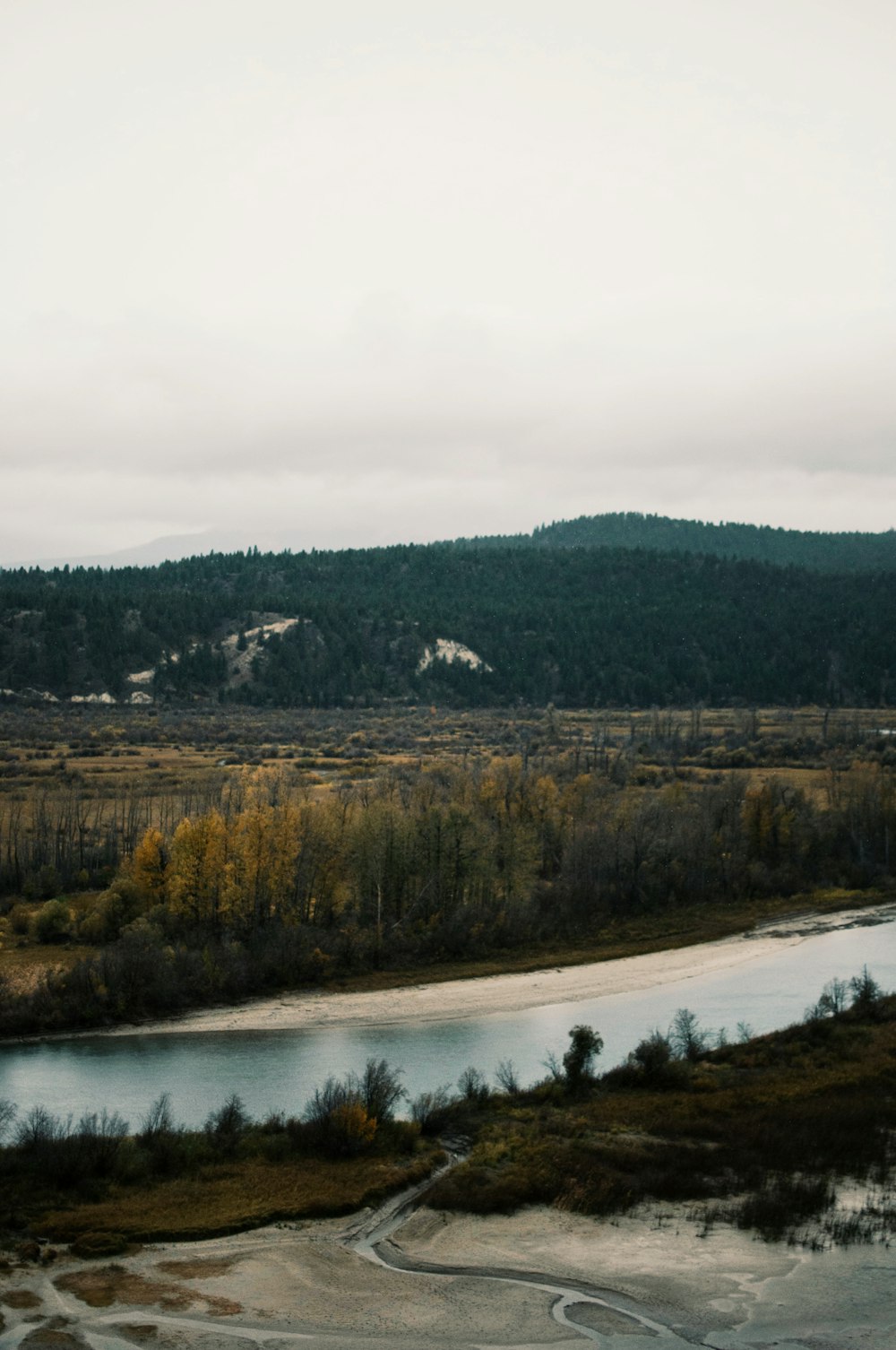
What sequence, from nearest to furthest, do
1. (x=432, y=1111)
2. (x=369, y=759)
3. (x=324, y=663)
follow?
(x=432, y=1111), (x=369, y=759), (x=324, y=663)

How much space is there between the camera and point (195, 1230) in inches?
1035

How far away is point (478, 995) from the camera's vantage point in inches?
1893

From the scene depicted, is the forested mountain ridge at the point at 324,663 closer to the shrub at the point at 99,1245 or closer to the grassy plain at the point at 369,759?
the grassy plain at the point at 369,759

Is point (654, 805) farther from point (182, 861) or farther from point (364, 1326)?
point (364, 1326)

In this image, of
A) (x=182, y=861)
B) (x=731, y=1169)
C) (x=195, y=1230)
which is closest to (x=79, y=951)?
(x=182, y=861)

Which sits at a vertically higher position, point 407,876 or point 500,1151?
point 407,876

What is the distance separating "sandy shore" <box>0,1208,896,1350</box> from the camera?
71.9 ft

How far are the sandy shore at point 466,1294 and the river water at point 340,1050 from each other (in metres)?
8.97

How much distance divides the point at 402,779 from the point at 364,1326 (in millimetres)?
53054

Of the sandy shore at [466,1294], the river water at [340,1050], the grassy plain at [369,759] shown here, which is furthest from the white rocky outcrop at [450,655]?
the sandy shore at [466,1294]

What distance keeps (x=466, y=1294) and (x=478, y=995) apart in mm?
24300

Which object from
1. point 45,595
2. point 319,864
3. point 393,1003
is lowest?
point 393,1003

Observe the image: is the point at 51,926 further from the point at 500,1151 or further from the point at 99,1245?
the point at 99,1245

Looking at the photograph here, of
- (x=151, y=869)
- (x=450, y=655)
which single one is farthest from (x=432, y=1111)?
(x=450, y=655)
